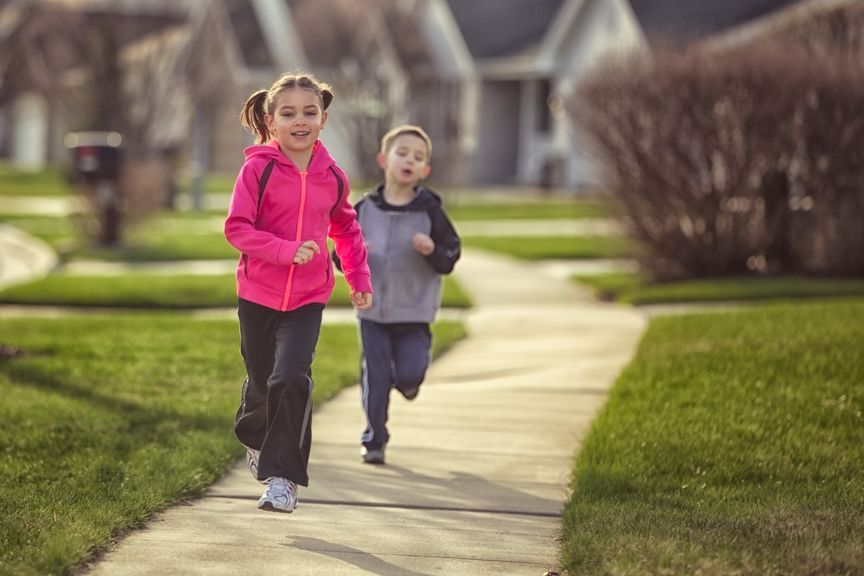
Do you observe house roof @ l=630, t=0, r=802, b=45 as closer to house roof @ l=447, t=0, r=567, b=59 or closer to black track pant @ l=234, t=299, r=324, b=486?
house roof @ l=447, t=0, r=567, b=59

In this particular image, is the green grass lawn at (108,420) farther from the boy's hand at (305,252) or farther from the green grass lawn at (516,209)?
the green grass lawn at (516,209)

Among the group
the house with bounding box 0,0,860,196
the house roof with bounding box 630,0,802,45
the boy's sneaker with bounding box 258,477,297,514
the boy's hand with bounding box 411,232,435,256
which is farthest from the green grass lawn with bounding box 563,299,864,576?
the house with bounding box 0,0,860,196

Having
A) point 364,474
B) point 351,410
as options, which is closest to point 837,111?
point 351,410

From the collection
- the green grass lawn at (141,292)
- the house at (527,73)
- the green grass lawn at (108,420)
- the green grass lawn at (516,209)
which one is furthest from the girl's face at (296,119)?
the house at (527,73)

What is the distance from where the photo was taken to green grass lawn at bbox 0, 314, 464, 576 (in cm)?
548

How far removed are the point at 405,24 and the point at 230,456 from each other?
3002 cm

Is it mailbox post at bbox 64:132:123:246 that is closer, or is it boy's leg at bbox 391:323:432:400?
boy's leg at bbox 391:323:432:400

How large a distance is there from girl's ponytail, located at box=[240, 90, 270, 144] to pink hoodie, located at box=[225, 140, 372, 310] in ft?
0.55

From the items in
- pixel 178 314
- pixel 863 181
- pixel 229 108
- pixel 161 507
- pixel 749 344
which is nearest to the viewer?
pixel 161 507

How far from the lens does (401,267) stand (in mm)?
7207

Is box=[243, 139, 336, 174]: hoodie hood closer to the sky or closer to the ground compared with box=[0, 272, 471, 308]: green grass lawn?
closer to the sky

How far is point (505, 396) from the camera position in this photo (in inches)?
348

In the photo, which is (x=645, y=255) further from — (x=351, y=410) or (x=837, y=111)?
(x=351, y=410)

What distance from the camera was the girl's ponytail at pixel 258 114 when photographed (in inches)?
230
